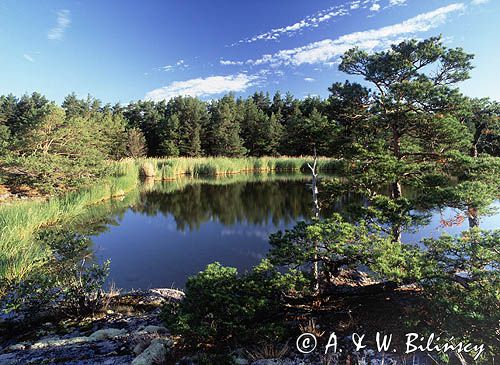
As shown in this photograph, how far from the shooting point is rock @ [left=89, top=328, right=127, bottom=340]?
2824 mm

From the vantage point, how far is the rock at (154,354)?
7.43 feet

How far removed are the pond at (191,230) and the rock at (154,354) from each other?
2.41 meters

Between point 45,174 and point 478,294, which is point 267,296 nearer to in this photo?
point 478,294

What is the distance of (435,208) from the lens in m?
2.74

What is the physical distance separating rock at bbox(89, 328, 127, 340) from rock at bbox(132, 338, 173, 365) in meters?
0.63

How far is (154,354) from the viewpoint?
2.33 meters

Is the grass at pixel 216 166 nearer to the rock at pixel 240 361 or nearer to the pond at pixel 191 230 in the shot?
the pond at pixel 191 230

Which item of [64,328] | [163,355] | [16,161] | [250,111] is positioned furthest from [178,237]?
[250,111]

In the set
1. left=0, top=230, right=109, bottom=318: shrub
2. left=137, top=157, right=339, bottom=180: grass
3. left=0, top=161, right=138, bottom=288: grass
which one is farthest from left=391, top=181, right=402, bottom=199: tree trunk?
left=137, top=157, right=339, bottom=180: grass

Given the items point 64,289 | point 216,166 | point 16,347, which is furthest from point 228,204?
point 216,166

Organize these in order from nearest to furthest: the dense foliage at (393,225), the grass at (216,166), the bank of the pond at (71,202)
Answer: the dense foliage at (393,225), the bank of the pond at (71,202), the grass at (216,166)

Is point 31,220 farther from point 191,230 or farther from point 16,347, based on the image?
point 16,347

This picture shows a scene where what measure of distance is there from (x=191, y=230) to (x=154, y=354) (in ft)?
19.5

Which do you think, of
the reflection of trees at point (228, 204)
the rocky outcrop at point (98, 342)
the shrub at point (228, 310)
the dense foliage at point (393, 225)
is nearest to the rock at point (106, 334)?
the rocky outcrop at point (98, 342)
